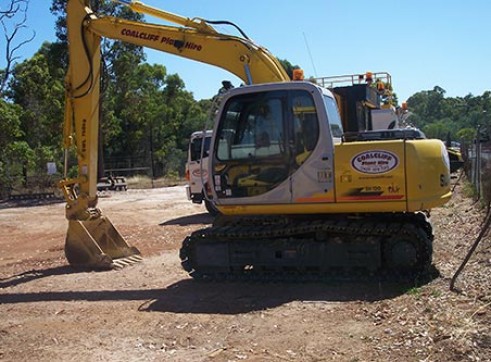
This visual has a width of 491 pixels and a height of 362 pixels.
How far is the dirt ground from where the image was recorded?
17.5 ft

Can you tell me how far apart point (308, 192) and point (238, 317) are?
2.04 m

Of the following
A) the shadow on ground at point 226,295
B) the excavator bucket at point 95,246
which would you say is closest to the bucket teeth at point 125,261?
the excavator bucket at point 95,246

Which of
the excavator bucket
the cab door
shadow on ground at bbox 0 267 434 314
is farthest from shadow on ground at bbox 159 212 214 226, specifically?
the cab door

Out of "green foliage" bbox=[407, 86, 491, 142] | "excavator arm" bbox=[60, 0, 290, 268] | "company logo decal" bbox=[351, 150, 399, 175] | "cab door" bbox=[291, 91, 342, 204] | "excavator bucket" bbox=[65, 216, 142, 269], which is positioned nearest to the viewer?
"company logo decal" bbox=[351, 150, 399, 175]

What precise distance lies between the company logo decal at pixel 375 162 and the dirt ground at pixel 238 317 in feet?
4.79

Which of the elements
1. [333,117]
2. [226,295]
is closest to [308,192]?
[333,117]

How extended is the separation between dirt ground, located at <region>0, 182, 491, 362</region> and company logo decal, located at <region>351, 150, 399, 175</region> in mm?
1459

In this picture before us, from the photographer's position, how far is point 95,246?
32.8ft

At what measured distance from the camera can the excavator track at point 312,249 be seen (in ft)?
24.9

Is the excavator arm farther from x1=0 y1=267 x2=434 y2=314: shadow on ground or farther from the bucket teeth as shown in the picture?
x1=0 y1=267 x2=434 y2=314: shadow on ground

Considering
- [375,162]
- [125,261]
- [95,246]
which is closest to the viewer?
[375,162]

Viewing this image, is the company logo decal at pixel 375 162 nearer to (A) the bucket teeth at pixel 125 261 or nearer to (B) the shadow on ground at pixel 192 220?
(A) the bucket teeth at pixel 125 261

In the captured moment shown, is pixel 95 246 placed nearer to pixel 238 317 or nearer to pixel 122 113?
pixel 238 317

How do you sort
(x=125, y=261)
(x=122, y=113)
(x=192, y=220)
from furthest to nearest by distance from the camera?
(x=122, y=113) < (x=192, y=220) < (x=125, y=261)
